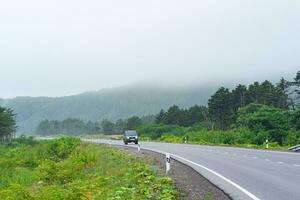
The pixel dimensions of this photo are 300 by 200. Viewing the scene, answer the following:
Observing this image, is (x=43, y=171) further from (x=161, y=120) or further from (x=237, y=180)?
(x=161, y=120)

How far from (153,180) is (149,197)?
11.4 ft

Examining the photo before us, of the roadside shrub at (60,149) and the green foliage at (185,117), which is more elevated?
the green foliage at (185,117)

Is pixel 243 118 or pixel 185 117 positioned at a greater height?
pixel 185 117

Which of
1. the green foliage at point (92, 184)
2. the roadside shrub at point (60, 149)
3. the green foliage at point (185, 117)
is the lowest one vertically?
the green foliage at point (92, 184)

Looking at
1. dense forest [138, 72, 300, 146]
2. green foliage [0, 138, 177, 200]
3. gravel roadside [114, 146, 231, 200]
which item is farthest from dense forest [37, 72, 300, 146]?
gravel roadside [114, 146, 231, 200]

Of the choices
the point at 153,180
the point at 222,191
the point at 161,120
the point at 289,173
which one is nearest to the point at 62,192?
the point at 153,180

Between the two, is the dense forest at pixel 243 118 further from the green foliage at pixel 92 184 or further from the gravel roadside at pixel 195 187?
the gravel roadside at pixel 195 187

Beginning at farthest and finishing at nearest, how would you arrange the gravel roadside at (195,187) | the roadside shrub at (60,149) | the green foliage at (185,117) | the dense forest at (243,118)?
the green foliage at (185,117)
the dense forest at (243,118)
the roadside shrub at (60,149)
the gravel roadside at (195,187)

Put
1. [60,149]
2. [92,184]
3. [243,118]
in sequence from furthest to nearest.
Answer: [243,118] < [60,149] < [92,184]

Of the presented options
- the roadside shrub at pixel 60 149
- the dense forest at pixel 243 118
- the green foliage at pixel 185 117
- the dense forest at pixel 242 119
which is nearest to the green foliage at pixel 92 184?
the roadside shrub at pixel 60 149

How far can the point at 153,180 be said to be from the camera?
17.0 metres

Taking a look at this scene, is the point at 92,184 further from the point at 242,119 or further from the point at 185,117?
the point at 185,117

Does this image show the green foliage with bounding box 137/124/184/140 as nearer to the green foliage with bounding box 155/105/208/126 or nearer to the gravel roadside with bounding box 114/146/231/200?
the green foliage with bounding box 155/105/208/126

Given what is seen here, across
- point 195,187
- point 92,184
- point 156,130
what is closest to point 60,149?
point 92,184
